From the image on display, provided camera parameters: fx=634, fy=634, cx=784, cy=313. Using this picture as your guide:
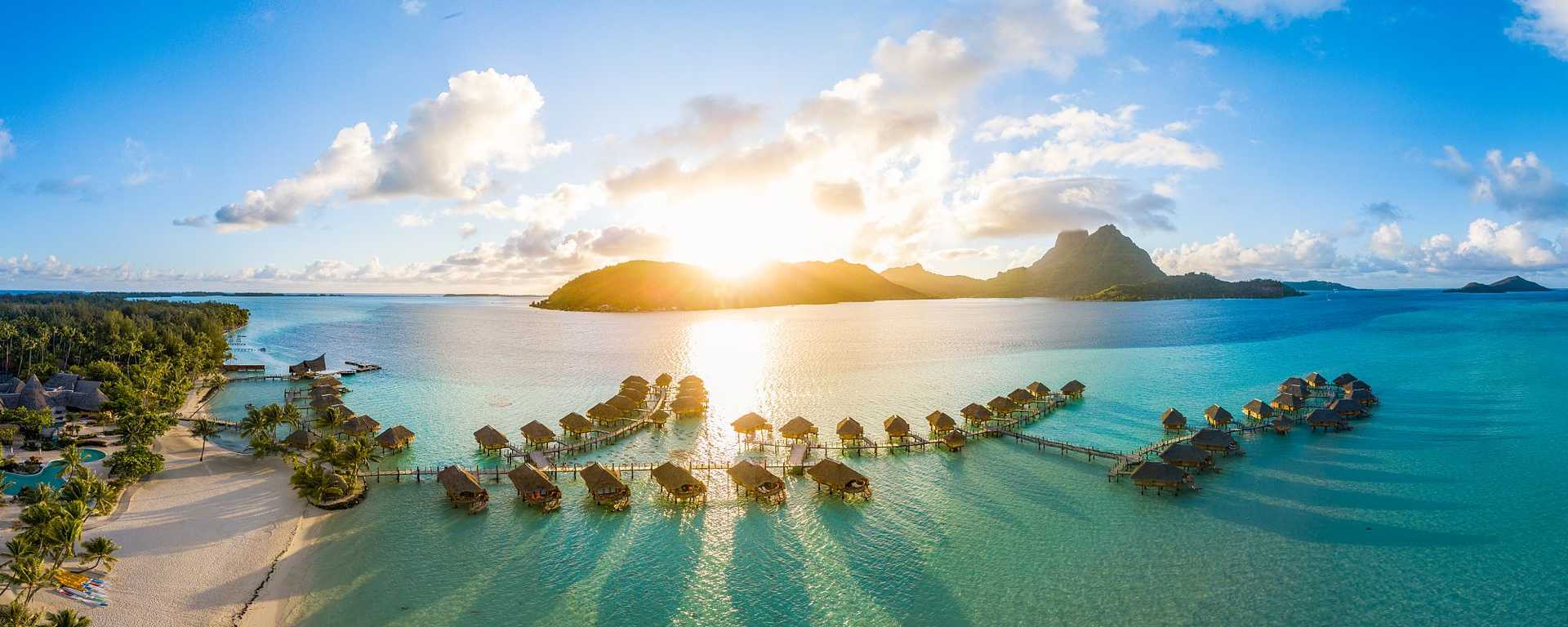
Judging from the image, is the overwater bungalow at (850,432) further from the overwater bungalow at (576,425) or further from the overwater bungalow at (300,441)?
the overwater bungalow at (300,441)

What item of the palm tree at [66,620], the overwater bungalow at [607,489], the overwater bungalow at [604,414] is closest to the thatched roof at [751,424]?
the overwater bungalow at [604,414]

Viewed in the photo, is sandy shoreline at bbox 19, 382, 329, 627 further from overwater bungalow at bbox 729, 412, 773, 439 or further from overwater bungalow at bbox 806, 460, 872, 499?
overwater bungalow at bbox 729, 412, 773, 439

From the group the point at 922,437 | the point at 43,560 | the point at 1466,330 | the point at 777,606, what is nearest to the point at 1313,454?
the point at 922,437

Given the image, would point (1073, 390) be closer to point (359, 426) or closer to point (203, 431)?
point (359, 426)

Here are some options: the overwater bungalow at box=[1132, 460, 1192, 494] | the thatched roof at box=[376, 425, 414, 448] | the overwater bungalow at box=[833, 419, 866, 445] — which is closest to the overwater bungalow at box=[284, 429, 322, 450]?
the thatched roof at box=[376, 425, 414, 448]

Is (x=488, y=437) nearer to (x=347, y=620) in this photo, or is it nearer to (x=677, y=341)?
(x=347, y=620)

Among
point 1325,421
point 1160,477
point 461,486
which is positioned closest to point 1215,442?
point 1160,477

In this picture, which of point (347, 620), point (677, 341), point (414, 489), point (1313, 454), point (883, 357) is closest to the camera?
point (347, 620)
